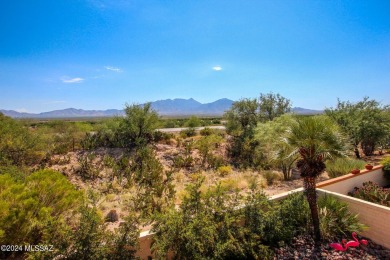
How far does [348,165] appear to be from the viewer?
10.3 m

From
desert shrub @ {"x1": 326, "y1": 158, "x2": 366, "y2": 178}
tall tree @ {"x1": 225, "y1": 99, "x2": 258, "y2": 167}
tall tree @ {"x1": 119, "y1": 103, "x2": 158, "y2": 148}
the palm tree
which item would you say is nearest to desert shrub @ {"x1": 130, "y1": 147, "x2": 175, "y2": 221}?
tall tree @ {"x1": 119, "y1": 103, "x2": 158, "y2": 148}

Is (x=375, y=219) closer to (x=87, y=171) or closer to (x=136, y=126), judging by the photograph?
(x=87, y=171)

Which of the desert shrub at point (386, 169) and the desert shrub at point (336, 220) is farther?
the desert shrub at point (386, 169)

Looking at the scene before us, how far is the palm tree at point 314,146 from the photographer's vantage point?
198 inches

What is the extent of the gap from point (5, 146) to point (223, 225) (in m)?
13.2

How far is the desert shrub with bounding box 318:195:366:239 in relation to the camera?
554 cm

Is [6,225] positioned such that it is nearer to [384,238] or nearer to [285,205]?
[285,205]

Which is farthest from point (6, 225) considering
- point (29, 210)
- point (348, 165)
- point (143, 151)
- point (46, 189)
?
point (348, 165)

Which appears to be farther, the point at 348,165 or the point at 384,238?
the point at 348,165

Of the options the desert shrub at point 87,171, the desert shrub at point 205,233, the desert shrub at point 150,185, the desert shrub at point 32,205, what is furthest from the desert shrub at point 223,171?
the desert shrub at point 32,205

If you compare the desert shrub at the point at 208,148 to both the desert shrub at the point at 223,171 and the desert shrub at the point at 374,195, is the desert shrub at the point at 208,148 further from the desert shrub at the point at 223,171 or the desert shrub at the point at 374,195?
the desert shrub at the point at 374,195

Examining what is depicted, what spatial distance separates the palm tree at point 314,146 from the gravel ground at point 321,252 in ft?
0.82

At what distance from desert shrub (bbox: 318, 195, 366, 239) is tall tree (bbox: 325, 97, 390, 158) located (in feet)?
→ 36.5

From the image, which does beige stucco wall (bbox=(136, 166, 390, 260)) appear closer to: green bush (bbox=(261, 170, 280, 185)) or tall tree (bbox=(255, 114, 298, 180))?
green bush (bbox=(261, 170, 280, 185))
